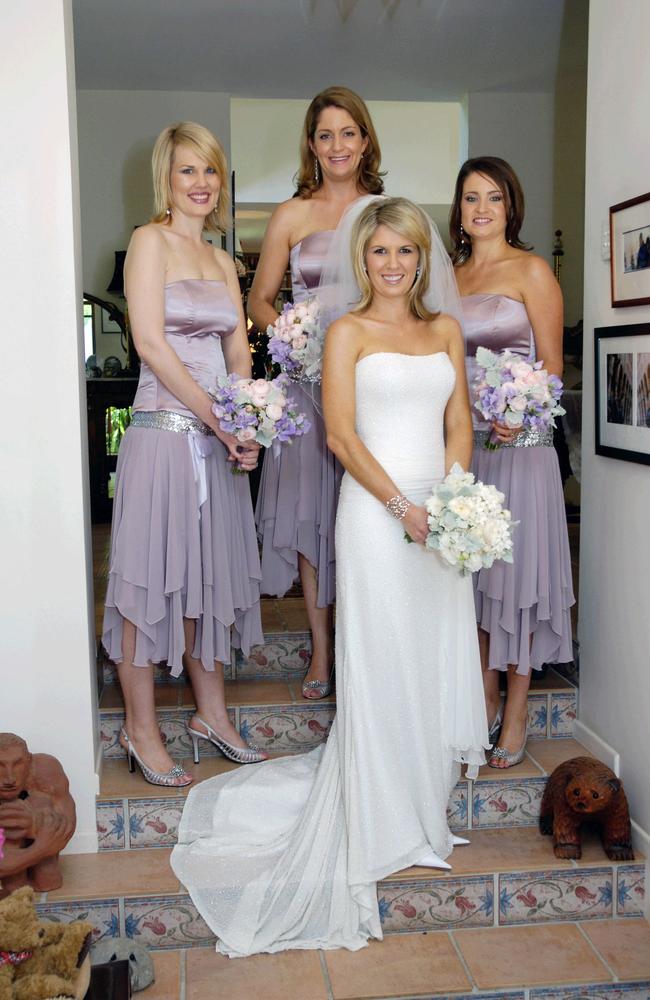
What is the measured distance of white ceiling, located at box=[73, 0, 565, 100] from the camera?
5648 mm

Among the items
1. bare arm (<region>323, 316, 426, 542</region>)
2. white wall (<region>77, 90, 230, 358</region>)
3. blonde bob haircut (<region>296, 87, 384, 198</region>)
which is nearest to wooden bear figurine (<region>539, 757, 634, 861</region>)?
bare arm (<region>323, 316, 426, 542</region>)

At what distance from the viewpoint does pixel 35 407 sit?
10.5 ft

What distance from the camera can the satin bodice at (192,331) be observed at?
332cm

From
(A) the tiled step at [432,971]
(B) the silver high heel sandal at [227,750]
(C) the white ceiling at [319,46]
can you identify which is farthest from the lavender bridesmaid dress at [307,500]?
(C) the white ceiling at [319,46]

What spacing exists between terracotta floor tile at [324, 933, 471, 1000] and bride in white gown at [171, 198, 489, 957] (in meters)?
0.06

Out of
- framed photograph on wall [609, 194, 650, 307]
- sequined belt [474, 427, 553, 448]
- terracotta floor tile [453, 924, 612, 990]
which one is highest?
framed photograph on wall [609, 194, 650, 307]

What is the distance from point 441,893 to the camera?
318cm

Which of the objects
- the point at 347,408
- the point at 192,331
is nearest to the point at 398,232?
the point at 347,408

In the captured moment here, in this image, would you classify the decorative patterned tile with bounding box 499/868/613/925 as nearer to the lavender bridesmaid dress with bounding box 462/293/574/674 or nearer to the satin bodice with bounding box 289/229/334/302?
the lavender bridesmaid dress with bounding box 462/293/574/674

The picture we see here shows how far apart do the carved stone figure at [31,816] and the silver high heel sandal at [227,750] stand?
605mm

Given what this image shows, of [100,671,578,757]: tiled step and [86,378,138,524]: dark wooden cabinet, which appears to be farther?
[86,378,138,524]: dark wooden cabinet

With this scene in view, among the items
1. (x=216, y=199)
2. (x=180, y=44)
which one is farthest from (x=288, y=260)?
(x=180, y=44)

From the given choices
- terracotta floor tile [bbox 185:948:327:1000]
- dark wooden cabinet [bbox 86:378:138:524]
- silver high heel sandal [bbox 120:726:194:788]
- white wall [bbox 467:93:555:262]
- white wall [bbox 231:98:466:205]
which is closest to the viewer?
terracotta floor tile [bbox 185:948:327:1000]

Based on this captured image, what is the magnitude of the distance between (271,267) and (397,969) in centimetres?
235
